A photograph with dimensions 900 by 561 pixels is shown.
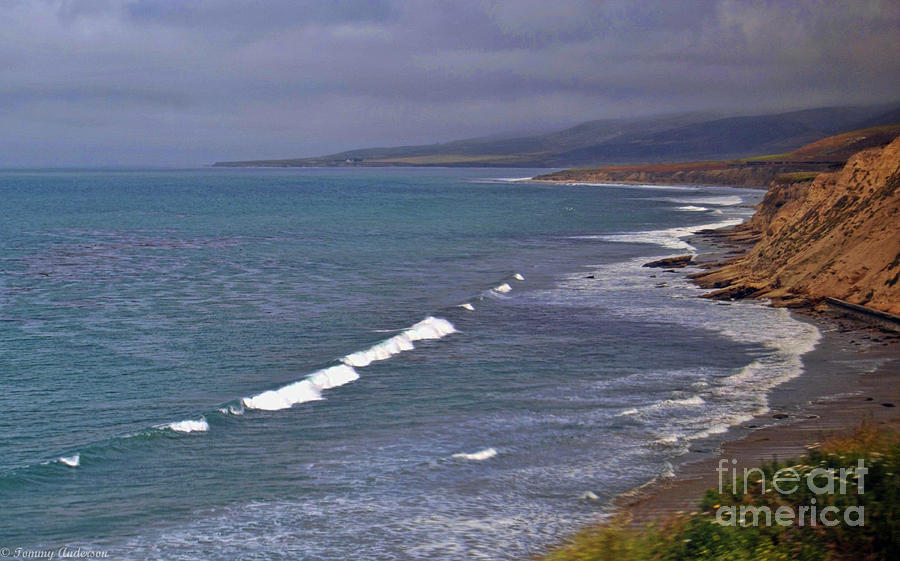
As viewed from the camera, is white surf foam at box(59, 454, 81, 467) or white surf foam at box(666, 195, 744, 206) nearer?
white surf foam at box(59, 454, 81, 467)

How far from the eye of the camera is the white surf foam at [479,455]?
17422 mm

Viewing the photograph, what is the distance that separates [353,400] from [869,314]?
19010mm

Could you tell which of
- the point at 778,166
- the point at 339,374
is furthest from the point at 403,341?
the point at 778,166

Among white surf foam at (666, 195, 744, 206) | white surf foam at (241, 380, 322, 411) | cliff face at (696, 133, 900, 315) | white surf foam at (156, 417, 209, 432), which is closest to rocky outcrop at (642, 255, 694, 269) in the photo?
cliff face at (696, 133, 900, 315)

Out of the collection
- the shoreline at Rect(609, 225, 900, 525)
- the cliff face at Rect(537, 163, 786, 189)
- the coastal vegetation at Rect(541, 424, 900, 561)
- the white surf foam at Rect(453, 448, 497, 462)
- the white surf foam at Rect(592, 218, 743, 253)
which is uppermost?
the cliff face at Rect(537, 163, 786, 189)

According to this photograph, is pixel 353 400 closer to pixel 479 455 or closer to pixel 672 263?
pixel 479 455

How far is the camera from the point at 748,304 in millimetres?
35562

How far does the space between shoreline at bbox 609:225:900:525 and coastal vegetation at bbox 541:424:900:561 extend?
301 cm

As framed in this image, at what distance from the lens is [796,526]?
10.3m

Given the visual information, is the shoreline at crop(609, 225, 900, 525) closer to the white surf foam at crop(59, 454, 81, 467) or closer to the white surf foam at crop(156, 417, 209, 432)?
the white surf foam at crop(156, 417, 209, 432)

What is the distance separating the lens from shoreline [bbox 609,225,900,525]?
15.4 metres

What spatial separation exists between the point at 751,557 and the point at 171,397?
15664 mm

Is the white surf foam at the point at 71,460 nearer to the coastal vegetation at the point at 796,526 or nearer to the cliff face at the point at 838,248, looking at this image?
the coastal vegetation at the point at 796,526

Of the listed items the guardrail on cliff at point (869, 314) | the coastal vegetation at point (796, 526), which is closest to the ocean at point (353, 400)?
the guardrail on cliff at point (869, 314)
